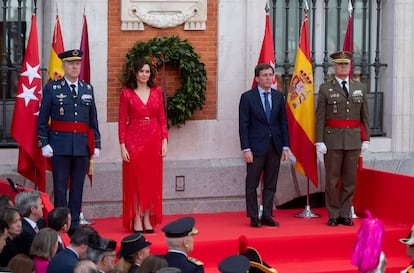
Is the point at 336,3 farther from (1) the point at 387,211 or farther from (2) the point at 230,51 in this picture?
(1) the point at 387,211

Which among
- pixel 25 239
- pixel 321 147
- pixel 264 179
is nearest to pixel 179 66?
pixel 264 179

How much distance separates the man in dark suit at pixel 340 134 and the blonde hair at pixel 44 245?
427cm

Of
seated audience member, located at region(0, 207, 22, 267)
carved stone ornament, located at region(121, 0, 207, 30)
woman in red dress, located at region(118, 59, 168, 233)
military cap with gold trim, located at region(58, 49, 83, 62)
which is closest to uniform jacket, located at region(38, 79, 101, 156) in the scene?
military cap with gold trim, located at region(58, 49, 83, 62)

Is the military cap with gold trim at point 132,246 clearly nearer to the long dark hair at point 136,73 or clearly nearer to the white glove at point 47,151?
the white glove at point 47,151

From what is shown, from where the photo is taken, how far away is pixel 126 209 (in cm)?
1227

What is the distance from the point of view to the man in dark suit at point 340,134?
42.7ft

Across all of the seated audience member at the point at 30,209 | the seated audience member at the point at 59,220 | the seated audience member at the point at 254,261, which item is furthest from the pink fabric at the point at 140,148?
the seated audience member at the point at 254,261

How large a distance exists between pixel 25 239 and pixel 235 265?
2913 millimetres

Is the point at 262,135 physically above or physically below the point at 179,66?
below

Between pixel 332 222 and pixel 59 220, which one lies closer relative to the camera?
pixel 59 220

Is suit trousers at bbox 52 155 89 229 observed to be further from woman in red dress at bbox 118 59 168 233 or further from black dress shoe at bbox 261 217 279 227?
black dress shoe at bbox 261 217 279 227

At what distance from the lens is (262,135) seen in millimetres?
12820

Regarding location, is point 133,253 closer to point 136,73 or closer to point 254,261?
point 254,261

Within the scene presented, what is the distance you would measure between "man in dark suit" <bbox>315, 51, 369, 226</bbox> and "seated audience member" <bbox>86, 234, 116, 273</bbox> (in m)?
4.39
